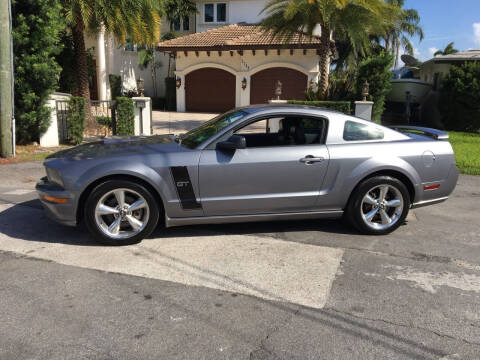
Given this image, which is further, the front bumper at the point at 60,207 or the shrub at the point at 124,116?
the shrub at the point at 124,116

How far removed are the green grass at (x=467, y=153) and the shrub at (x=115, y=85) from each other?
18.7 meters

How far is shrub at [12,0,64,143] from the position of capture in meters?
9.85

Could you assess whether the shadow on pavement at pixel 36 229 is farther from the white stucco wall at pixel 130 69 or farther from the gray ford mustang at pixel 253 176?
the white stucco wall at pixel 130 69

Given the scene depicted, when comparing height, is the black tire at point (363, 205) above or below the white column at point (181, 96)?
below

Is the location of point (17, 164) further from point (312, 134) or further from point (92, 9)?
point (312, 134)

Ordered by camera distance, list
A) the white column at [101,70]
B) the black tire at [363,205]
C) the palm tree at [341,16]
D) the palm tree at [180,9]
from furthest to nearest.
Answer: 1. the palm tree at [180,9]
2. the white column at [101,70]
3. the palm tree at [341,16]
4. the black tire at [363,205]

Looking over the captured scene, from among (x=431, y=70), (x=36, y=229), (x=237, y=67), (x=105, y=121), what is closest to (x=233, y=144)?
(x=36, y=229)

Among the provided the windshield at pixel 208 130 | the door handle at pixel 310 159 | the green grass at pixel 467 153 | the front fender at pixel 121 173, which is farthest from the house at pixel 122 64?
the door handle at pixel 310 159

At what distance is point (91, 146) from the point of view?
521 cm

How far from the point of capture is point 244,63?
23062mm

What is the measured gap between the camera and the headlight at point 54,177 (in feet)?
14.7

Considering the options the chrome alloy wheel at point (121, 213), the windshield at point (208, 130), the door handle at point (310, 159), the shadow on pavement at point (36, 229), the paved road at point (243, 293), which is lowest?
the paved road at point (243, 293)

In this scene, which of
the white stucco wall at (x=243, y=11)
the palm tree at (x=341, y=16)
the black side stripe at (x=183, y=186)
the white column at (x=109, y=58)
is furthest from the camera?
the white stucco wall at (x=243, y=11)

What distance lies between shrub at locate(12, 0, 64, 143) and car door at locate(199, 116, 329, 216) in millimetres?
7538
